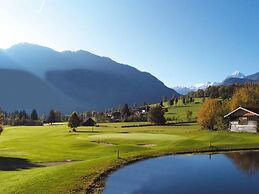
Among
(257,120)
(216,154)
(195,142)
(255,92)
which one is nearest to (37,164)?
(216,154)

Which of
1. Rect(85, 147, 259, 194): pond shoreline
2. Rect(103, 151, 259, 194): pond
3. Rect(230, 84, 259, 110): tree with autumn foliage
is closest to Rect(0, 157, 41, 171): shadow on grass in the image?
Rect(85, 147, 259, 194): pond shoreline

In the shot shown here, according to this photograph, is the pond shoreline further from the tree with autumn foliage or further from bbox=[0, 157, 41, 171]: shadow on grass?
the tree with autumn foliage

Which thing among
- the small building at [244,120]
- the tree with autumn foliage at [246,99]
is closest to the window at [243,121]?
the small building at [244,120]

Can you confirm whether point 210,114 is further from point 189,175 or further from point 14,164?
point 189,175

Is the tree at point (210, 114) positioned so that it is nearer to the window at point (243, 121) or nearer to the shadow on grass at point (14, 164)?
the window at point (243, 121)

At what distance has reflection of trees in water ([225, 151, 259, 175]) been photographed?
149 feet

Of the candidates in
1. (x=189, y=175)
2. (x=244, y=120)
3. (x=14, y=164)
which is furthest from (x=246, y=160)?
(x=244, y=120)

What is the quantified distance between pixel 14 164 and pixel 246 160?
98.4 ft

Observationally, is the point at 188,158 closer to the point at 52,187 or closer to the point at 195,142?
the point at 195,142

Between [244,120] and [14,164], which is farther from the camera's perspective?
[244,120]

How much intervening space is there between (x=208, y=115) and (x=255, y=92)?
87.2ft

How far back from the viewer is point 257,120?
91.9 metres

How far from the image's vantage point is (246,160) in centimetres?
5209

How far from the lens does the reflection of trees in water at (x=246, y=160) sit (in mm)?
45331
